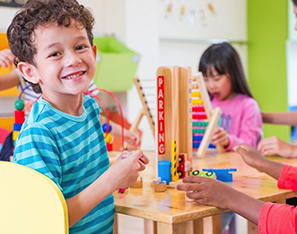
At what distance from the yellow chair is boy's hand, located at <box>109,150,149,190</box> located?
13 centimetres

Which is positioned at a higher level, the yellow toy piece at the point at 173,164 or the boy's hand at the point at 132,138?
the yellow toy piece at the point at 173,164

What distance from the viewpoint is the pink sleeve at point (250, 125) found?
6.63 ft

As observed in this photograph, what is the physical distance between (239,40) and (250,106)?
99.4 inches

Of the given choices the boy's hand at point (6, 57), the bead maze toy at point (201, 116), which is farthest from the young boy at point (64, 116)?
the bead maze toy at point (201, 116)

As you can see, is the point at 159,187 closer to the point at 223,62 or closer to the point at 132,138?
the point at 132,138

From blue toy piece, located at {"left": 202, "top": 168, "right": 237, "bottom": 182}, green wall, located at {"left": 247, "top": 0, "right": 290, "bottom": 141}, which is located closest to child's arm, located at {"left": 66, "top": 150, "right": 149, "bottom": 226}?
blue toy piece, located at {"left": 202, "top": 168, "right": 237, "bottom": 182}

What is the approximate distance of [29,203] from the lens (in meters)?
0.82

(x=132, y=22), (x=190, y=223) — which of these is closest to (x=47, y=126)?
(x=190, y=223)

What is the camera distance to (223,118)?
7.27 ft

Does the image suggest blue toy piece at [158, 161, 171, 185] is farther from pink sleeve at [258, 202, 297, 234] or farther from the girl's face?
the girl's face

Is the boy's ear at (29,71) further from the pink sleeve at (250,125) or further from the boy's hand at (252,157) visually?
the pink sleeve at (250,125)

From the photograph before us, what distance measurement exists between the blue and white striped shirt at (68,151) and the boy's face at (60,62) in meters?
0.05

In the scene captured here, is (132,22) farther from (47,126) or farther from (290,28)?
(47,126)

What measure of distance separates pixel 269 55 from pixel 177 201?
3609mm
